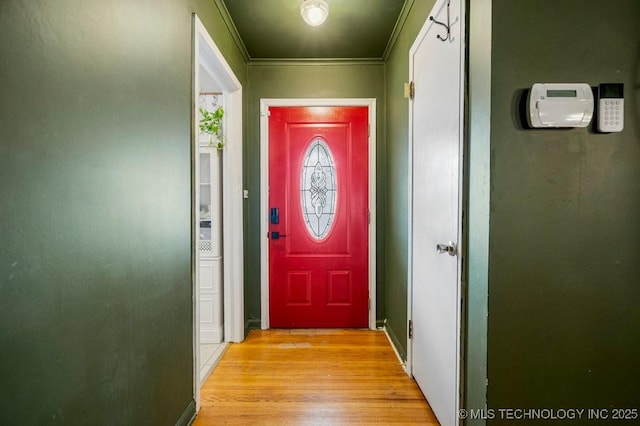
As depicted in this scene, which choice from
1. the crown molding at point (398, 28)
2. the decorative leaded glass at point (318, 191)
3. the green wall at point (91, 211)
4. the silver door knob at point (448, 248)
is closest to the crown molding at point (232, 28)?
the green wall at point (91, 211)

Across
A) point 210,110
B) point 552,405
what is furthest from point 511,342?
point 210,110

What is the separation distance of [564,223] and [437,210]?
2.00 feet

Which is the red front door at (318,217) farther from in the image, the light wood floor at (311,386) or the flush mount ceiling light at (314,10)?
the flush mount ceiling light at (314,10)

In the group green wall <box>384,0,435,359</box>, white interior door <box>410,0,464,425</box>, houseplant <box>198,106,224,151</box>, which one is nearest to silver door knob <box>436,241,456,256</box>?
white interior door <box>410,0,464,425</box>

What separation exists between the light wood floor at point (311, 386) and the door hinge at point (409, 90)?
1873 millimetres

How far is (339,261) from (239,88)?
1.75 metres

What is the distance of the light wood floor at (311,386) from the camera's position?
1872 millimetres

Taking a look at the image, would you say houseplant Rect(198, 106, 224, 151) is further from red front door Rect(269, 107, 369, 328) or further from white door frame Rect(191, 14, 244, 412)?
red front door Rect(269, 107, 369, 328)

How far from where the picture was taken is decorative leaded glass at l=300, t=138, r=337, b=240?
3152 millimetres

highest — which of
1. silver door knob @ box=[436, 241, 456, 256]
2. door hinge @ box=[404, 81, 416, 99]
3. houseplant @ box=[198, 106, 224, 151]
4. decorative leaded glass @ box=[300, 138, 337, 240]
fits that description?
door hinge @ box=[404, 81, 416, 99]

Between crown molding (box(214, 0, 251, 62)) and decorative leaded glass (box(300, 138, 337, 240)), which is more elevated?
crown molding (box(214, 0, 251, 62))

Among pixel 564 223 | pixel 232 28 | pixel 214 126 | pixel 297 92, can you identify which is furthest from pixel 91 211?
pixel 297 92

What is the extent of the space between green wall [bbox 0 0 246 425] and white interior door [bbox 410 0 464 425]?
1.29 metres

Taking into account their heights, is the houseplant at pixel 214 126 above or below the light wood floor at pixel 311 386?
above
